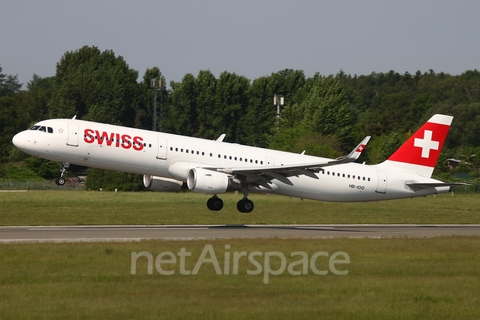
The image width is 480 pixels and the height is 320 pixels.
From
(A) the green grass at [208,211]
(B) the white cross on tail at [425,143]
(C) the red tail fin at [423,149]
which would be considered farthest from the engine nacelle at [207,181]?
(B) the white cross on tail at [425,143]

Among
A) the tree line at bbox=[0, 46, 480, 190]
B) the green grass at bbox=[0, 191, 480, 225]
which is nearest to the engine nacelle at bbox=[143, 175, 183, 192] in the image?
the green grass at bbox=[0, 191, 480, 225]

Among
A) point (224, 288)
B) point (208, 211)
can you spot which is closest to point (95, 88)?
point (208, 211)

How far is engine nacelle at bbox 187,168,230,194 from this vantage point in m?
36.3

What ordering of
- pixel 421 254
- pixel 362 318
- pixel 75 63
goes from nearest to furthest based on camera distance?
pixel 362 318 < pixel 421 254 < pixel 75 63

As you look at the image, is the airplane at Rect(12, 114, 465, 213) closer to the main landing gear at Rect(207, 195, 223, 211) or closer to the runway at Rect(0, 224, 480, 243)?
the main landing gear at Rect(207, 195, 223, 211)

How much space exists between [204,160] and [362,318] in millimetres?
21604

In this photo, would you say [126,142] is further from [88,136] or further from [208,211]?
[208,211]

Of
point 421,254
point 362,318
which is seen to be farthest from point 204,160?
point 362,318

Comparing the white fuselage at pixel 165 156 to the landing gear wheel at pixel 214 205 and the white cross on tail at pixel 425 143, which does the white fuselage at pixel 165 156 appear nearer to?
the landing gear wheel at pixel 214 205

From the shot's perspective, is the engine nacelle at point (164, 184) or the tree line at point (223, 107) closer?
the engine nacelle at point (164, 184)

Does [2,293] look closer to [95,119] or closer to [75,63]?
[95,119]

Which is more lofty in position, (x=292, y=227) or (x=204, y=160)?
(x=204, y=160)

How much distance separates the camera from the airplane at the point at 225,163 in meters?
36.5

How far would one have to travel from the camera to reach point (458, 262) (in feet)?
84.4
